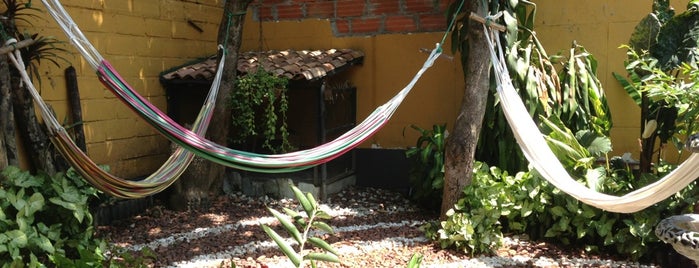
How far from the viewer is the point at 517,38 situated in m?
3.57

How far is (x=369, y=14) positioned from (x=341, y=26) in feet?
0.78

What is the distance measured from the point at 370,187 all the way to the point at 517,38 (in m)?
1.56

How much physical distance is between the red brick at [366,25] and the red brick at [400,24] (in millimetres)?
69

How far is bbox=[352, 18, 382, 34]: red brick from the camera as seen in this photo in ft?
13.9

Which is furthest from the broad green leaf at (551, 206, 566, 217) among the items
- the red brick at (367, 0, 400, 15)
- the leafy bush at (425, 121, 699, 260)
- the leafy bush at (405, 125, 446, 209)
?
the red brick at (367, 0, 400, 15)

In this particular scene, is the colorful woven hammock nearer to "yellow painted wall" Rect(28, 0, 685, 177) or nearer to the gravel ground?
the gravel ground

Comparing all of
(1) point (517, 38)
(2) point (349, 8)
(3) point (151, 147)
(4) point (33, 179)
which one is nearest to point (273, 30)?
(2) point (349, 8)

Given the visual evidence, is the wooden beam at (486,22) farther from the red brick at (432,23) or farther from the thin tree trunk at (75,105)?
the thin tree trunk at (75,105)

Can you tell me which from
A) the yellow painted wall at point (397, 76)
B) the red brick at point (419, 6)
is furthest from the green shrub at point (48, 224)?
the red brick at point (419, 6)

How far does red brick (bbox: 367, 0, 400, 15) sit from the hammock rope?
116cm

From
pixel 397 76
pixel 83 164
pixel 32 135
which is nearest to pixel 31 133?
pixel 32 135

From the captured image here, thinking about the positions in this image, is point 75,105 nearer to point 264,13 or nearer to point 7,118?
point 7,118

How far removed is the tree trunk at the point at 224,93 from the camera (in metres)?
3.67

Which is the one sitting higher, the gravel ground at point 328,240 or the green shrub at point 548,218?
the green shrub at point 548,218
